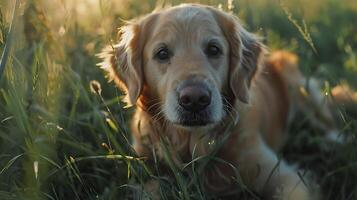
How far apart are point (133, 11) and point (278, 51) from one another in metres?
1.52

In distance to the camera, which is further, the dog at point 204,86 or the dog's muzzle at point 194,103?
the dog at point 204,86

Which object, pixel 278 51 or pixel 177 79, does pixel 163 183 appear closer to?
pixel 177 79

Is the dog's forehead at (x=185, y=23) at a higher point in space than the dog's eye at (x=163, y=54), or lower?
higher

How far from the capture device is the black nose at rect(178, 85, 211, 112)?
3.19 meters

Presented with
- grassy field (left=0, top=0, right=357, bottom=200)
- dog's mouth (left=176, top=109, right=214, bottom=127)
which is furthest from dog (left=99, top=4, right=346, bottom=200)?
grassy field (left=0, top=0, right=357, bottom=200)

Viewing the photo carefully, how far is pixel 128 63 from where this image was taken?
378 cm

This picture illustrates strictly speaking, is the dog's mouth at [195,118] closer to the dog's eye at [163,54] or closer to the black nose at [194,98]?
the black nose at [194,98]

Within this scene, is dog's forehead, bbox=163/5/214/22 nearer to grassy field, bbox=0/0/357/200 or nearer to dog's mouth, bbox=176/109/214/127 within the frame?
grassy field, bbox=0/0/357/200

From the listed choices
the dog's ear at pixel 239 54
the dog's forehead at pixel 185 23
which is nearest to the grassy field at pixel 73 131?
the dog's ear at pixel 239 54

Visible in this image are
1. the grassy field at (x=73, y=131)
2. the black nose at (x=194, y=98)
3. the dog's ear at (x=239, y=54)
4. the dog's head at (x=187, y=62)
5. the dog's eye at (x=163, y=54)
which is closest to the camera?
the grassy field at (x=73, y=131)

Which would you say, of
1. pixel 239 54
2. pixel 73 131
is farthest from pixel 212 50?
pixel 73 131

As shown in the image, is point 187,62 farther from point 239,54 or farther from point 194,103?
point 239,54

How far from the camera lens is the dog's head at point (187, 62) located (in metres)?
3.31

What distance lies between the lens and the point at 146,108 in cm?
382
